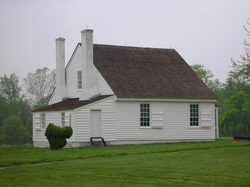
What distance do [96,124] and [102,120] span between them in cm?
50

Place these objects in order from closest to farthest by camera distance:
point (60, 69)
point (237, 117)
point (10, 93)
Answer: point (60, 69)
point (237, 117)
point (10, 93)

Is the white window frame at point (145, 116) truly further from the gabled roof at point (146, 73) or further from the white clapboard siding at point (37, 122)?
the white clapboard siding at point (37, 122)

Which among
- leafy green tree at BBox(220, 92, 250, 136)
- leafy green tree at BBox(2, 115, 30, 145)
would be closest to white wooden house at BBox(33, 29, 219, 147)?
leafy green tree at BBox(220, 92, 250, 136)

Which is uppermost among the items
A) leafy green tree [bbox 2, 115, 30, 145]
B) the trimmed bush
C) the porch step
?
the trimmed bush

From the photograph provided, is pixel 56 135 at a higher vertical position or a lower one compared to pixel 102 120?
lower

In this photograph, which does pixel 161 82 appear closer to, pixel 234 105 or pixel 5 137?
pixel 234 105

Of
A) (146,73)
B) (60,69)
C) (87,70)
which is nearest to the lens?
(87,70)

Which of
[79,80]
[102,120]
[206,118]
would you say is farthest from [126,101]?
[206,118]

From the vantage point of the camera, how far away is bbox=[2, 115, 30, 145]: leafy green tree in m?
64.7

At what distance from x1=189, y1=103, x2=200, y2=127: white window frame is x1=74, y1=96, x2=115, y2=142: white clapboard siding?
6.27 meters

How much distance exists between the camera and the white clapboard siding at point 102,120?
2303 cm

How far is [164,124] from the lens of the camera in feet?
83.8

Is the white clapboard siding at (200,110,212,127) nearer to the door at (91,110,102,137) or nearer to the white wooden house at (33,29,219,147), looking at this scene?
the white wooden house at (33,29,219,147)

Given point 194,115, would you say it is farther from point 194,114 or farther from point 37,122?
point 37,122
